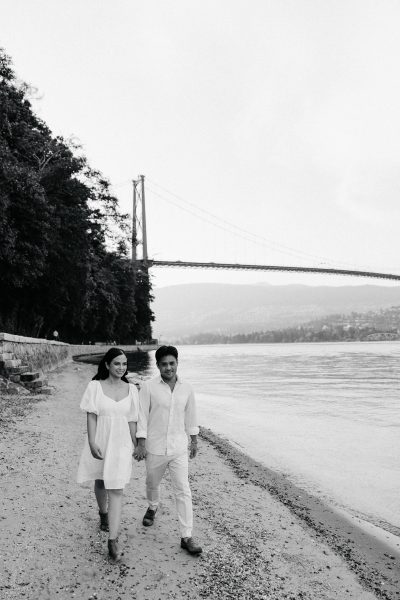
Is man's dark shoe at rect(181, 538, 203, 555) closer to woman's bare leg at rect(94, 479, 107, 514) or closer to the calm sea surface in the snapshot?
woman's bare leg at rect(94, 479, 107, 514)

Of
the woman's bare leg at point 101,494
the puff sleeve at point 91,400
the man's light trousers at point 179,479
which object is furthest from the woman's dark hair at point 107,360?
the woman's bare leg at point 101,494

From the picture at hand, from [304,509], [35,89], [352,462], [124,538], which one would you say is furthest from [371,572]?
[35,89]

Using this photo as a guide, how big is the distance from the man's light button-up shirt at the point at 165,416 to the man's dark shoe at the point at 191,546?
0.63 meters

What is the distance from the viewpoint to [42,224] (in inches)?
677

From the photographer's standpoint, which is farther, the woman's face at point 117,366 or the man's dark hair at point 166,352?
the man's dark hair at point 166,352

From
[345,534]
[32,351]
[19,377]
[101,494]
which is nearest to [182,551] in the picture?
[101,494]

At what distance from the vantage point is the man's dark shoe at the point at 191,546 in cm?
363

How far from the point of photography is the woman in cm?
354

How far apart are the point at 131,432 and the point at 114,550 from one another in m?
0.80

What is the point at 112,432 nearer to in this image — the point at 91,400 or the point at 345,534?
the point at 91,400

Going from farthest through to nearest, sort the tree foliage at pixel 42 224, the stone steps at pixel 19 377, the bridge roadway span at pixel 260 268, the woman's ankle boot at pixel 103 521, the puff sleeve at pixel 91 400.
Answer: the bridge roadway span at pixel 260 268, the tree foliage at pixel 42 224, the stone steps at pixel 19 377, the woman's ankle boot at pixel 103 521, the puff sleeve at pixel 91 400

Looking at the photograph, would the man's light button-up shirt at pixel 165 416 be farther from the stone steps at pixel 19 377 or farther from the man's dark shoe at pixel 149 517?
the stone steps at pixel 19 377

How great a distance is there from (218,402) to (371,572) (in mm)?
12033

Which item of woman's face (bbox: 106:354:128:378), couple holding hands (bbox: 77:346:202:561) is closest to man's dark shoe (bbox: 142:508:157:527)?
couple holding hands (bbox: 77:346:202:561)
